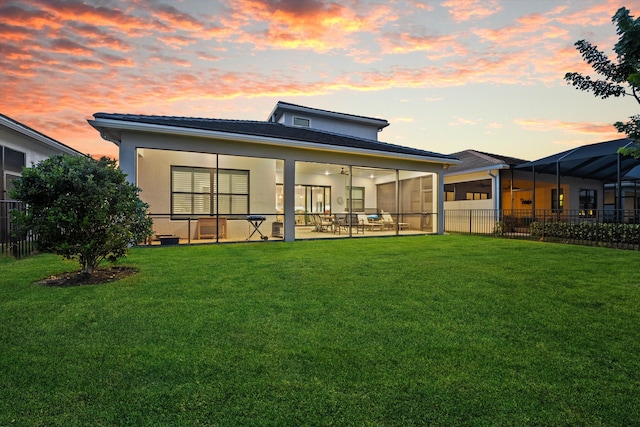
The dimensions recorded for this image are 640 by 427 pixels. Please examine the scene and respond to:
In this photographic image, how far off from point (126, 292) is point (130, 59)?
8.97 m

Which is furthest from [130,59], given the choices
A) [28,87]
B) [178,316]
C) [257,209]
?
[178,316]

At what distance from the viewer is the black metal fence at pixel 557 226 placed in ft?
31.8

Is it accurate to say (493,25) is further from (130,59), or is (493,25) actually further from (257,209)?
(130,59)

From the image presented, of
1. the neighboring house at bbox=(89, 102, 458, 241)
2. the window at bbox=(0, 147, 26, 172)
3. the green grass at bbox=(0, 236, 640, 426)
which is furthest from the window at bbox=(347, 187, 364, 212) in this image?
the window at bbox=(0, 147, 26, 172)

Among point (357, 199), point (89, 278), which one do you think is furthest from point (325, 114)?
point (89, 278)

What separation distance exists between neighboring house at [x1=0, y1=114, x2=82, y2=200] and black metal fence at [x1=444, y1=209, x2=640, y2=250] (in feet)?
53.8

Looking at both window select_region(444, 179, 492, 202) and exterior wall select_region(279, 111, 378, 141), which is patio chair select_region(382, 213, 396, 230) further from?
exterior wall select_region(279, 111, 378, 141)

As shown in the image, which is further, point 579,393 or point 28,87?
point 28,87

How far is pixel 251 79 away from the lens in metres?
12.2

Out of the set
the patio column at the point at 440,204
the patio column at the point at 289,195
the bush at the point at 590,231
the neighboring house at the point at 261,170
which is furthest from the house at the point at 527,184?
the patio column at the point at 289,195

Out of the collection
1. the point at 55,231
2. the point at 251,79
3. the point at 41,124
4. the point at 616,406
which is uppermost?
the point at 251,79

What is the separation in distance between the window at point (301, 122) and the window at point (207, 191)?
14.9ft

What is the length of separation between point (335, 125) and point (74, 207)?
538 inches

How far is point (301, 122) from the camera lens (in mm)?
15914
